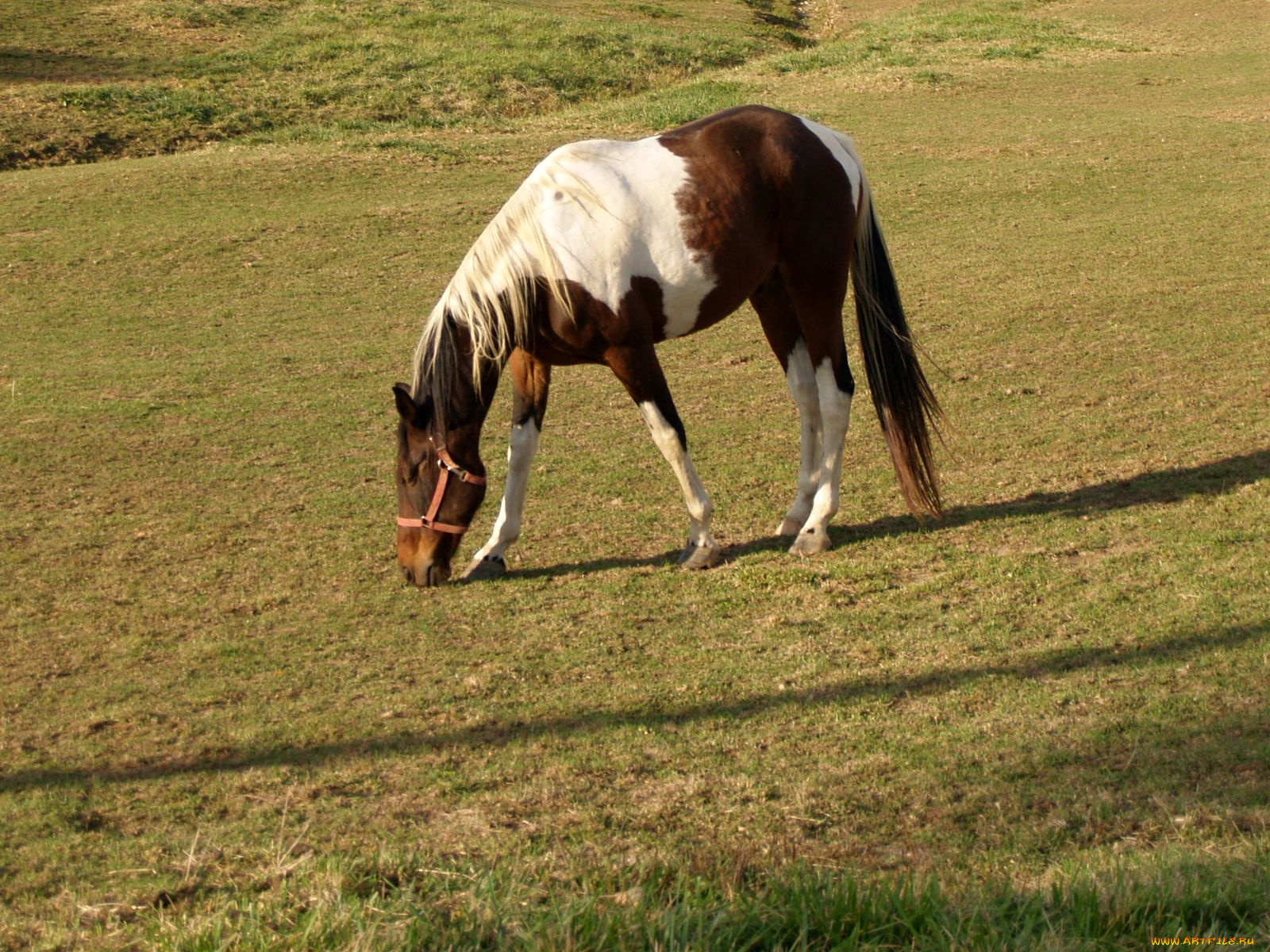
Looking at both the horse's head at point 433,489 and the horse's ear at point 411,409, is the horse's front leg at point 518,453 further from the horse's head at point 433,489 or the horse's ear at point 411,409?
the horse's ear at point 411,409

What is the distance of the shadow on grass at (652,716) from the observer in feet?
13.7

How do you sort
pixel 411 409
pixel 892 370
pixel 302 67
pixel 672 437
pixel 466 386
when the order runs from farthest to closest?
pixel 302 67
pixel 892 370
pixel 672 437
pixel 466 386
pixel 411 409

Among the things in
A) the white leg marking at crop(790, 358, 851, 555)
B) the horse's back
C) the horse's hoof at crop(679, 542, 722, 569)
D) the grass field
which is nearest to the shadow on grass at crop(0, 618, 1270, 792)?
the grass field

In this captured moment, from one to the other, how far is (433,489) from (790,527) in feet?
5.95

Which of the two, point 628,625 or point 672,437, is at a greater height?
point 672,437

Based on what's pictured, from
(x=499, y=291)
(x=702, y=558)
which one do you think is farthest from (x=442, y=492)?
(x=702, y=558)

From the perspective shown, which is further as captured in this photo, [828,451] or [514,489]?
[828,451]

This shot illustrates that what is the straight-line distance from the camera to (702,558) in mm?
6098

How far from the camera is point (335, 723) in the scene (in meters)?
4.52

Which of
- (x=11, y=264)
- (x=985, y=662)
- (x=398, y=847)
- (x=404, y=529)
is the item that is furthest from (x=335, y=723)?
(x=11, y=264)

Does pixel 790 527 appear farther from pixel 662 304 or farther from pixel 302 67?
pixel 302 67

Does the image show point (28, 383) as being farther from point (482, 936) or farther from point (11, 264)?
point (482, 936)

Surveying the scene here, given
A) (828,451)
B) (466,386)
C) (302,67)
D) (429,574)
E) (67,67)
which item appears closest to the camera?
(466,386)

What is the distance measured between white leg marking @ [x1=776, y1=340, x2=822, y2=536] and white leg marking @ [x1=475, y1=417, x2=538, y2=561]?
51.8 inches
